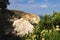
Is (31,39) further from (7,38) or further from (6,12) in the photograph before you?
(6,12)

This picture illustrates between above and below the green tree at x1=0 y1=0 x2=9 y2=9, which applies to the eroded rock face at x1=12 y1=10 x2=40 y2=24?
below

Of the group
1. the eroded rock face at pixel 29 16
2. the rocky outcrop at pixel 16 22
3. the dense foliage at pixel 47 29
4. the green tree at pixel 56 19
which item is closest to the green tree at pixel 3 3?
the rocky outcrop at pixel 16 22

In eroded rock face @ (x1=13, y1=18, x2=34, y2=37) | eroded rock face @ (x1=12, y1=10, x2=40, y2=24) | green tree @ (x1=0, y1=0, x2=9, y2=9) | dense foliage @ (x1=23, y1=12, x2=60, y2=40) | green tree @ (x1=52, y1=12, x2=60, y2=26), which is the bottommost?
eroded rock face @ (x1=12, y1=10, x2=40, y2=24)

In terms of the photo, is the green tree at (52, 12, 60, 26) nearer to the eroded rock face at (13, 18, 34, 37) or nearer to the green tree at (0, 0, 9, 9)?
the eroded rock face at (13, 18, 34, 37)

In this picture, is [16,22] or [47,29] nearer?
[47,29]

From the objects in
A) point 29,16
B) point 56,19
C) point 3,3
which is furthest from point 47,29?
point 29,16

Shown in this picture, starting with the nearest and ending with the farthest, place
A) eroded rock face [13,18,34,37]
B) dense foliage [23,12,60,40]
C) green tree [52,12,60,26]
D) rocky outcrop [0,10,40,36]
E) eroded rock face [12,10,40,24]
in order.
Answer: dense foliage [23,12,60,40] → green tree [52,12,60,26] → eroded rock face [13,18,34,37] → rocky outcrop [0,10,40,36] → eroded rock face [12,10,40,24]

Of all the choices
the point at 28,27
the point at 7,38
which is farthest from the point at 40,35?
the point at 28,27

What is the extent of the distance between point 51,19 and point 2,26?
20.3 m

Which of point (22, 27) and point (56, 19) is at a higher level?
point (56, 19)

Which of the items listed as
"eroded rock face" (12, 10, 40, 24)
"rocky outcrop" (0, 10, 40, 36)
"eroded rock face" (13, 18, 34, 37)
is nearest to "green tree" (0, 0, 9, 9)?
"rocky outcrop" (0, 10, 40, 36)

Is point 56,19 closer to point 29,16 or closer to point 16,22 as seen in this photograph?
point 16,22

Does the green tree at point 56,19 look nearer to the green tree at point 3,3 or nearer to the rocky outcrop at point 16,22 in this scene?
the rocky outcrop at point 16,22

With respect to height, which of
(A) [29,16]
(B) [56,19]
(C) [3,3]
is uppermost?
(B) [56,19]
